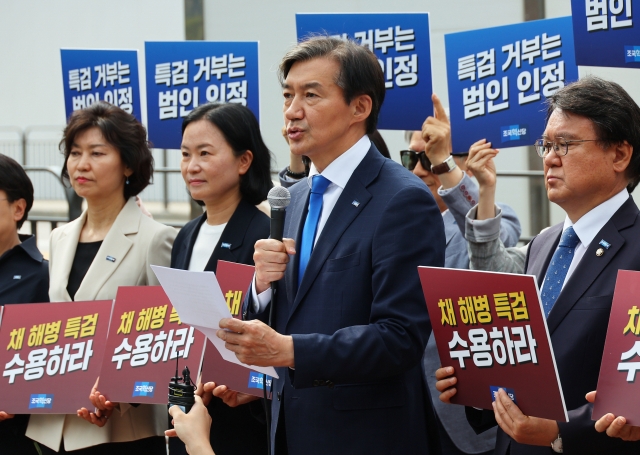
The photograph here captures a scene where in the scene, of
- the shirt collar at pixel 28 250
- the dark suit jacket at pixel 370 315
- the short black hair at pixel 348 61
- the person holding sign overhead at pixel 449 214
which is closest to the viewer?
the dark suit jacket at pixel 370 315

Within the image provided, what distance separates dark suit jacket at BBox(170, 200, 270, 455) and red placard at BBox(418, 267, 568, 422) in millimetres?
1247

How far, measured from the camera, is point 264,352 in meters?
2.61

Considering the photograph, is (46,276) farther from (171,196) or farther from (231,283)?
(171,196)

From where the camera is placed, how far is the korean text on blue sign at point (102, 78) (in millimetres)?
5625

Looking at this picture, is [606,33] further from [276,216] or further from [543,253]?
[276,216]

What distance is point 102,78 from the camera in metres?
5.70

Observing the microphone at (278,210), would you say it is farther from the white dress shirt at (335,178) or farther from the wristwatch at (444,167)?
the wristwatch at (444,167)

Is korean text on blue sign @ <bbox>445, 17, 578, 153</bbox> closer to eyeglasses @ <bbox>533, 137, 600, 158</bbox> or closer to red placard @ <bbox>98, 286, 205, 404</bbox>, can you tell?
eyeglasses @ <bbox>533, 137, 600, 158</bbox>

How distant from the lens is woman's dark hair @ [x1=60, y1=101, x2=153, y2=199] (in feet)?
14.8

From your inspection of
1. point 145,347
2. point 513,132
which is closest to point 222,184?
point 145,347

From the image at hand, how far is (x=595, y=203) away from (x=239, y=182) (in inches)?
69.5

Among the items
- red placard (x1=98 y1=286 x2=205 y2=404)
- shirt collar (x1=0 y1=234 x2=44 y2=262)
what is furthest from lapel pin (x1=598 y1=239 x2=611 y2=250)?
shirt collar (x1=0 y1=234 x2=44 y2=262)

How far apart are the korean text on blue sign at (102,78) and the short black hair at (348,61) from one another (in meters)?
2.76

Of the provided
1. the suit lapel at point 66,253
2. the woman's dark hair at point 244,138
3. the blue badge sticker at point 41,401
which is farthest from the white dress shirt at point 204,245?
the blue badge sticker at point 41,401
